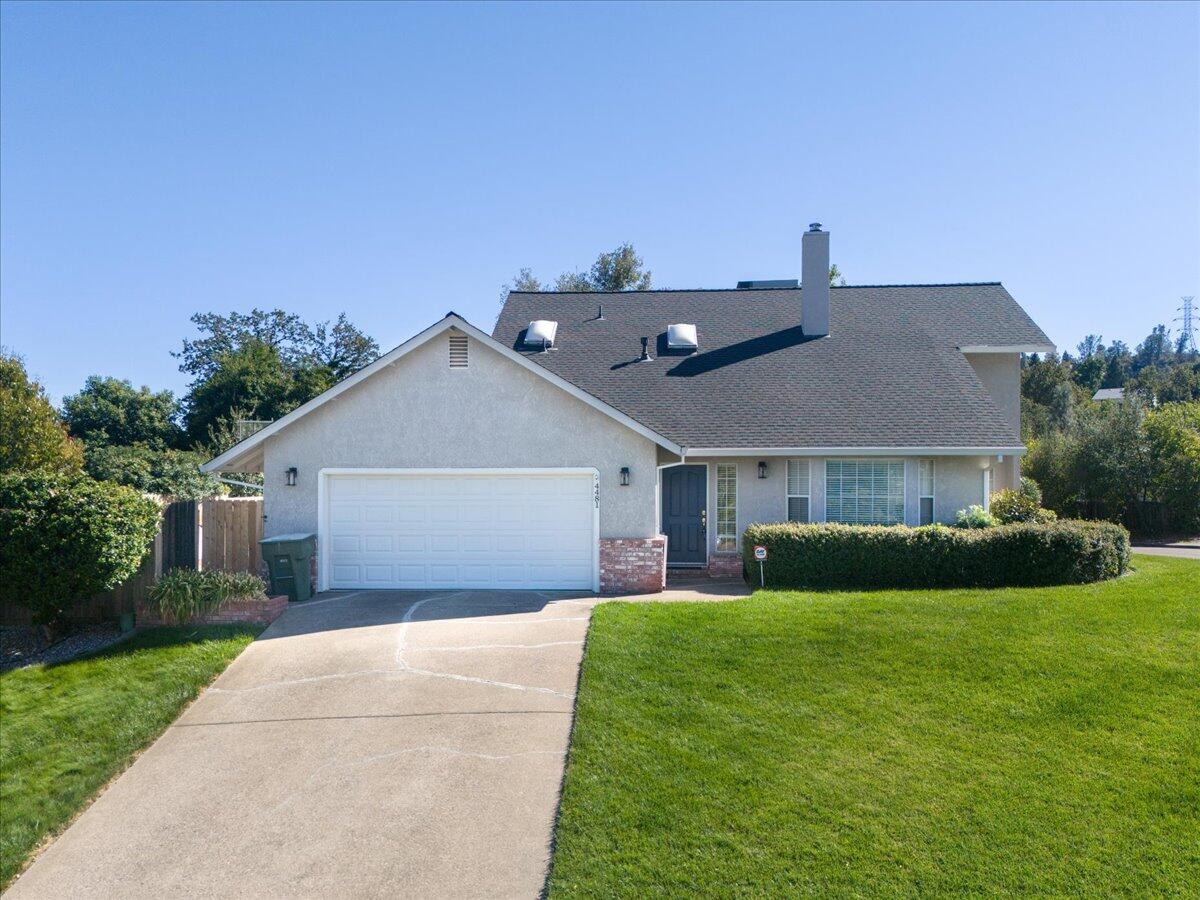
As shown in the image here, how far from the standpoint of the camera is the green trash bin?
511 inches

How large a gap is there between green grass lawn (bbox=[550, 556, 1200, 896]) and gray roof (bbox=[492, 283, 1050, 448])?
583 cm

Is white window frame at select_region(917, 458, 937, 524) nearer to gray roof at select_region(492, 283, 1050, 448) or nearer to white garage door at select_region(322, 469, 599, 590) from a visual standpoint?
gray roof at select_region(492, 283, 1050, 448)

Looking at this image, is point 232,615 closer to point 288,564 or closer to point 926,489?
point 288,564

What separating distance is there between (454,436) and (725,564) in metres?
6.11

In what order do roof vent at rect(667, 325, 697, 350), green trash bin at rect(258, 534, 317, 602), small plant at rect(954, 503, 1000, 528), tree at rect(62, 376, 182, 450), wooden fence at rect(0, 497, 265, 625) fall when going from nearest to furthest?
wooden fence at rect(0, 497, 265, 625), green trash bin at rect(258, 534, 317, 602), small plant at rect(954, 503, 1000, 528), roof vent at rect(667, 325, 697, 350), tree at rect(62, 376, 182, 450)

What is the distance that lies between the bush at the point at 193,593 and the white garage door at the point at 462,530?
2385mm

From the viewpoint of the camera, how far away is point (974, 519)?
15.2 meters

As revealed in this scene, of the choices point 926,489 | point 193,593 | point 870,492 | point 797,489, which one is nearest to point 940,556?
point 870,492

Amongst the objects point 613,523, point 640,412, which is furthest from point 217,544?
point 640,412

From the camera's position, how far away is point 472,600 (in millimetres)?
13102

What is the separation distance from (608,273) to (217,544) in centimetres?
3080

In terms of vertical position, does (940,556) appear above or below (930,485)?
below

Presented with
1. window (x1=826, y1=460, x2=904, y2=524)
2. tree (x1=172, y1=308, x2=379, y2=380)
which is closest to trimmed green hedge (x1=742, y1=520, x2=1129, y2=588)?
window (x1=826, y1=460, x2=904, y2=524)

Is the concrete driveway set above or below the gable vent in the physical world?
below
